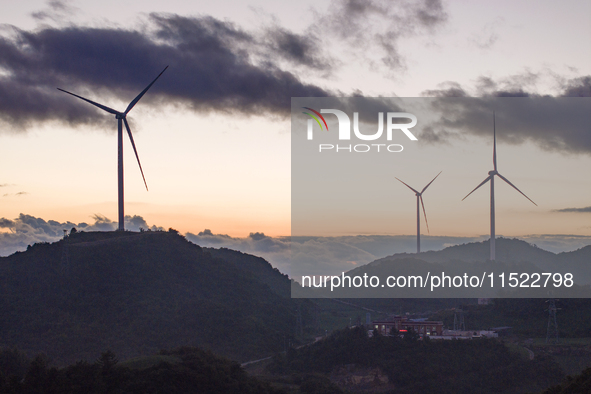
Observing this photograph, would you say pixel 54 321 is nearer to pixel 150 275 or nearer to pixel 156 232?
pixel 150 275

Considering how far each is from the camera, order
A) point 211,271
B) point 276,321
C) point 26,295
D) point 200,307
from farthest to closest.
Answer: point 211,271, point 276,321, point 200,307, point 26,295

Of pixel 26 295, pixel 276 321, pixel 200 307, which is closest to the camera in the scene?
pixel 26 295

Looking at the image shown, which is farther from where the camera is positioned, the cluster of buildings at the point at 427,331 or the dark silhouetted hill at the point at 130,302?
the cluster of buildings at the point at 427,331

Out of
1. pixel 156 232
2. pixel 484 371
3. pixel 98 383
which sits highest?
pixel 156 232

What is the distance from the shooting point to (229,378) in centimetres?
8112

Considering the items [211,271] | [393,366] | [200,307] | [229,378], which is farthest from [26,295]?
[393,366]

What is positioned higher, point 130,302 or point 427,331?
point 130,302

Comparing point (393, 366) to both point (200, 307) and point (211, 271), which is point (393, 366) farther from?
point (211, 271)

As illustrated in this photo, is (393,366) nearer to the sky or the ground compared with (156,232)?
nearer to the ground

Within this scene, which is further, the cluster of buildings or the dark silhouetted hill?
the cluster of buildings

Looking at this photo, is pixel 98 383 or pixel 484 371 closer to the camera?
pixel 98 383

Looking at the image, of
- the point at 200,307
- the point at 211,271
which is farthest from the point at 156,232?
the point at 200,307

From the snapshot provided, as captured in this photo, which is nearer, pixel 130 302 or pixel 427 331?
pixel 427 331

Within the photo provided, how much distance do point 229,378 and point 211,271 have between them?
8706cm
